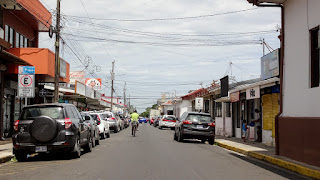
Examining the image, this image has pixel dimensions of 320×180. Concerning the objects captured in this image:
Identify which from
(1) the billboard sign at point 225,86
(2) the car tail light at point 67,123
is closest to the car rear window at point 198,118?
(1) the billboard sign at point 225,86

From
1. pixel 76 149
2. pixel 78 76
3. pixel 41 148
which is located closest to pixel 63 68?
pixel 76 149

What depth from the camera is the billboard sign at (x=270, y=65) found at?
18.7 metres

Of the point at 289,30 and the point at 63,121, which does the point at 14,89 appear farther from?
the point at 289,30

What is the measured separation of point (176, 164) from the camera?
11.6m

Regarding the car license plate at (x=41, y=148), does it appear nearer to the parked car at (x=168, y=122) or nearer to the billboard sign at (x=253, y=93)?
the billboard sign at (x=253, y=93)

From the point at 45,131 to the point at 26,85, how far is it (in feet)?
11.4

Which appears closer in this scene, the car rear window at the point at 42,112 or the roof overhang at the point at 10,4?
the car rear window at the point at 42,112

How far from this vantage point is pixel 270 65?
1980 centimetres

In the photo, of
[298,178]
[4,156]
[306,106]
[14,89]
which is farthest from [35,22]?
[298,178]

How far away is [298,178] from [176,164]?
343 centimetres

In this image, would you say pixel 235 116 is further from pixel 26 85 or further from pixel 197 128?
pixel 26 85

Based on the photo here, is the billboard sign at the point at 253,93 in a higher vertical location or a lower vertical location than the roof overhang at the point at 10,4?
lower

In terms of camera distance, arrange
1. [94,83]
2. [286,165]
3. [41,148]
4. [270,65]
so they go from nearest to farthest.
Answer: [286,165] < [41,148] < [270,65] < [94,83]

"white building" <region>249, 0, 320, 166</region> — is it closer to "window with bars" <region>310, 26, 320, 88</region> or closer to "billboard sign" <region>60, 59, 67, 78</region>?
"window with bars" <region>310, 26, 320, 88</region>
